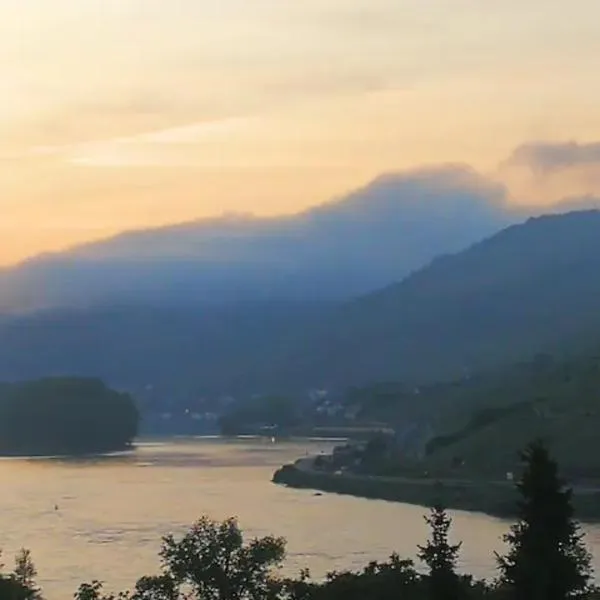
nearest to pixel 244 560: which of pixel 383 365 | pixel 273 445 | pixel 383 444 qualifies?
pixel 383 444

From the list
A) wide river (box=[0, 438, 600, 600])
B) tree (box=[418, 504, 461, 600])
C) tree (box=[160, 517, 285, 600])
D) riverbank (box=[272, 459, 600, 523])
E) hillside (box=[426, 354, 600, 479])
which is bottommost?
wide river (box=[0, 438, 600, 600])

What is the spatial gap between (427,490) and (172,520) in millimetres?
15539

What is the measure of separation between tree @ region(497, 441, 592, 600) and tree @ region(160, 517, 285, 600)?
532 centimetres

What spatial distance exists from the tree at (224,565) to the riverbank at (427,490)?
31823 millimetres

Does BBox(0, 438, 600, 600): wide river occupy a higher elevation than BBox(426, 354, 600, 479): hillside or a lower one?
lower

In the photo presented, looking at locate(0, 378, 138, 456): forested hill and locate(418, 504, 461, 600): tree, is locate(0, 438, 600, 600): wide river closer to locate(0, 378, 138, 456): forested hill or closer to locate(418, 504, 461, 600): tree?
locate(418, 504, 461, 600): tree

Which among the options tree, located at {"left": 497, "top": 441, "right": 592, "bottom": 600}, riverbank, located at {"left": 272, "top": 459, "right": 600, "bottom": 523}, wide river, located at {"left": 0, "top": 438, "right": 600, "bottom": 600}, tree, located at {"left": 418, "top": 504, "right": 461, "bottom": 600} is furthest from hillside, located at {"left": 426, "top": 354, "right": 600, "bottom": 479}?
tree, located at {"left": 418, "top": 504, "right": 461, "bottom": 600}

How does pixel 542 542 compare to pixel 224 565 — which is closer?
pixel 542 542

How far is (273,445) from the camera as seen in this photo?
4065 inches

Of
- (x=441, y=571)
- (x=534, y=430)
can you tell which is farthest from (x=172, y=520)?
(x=441, y=571)

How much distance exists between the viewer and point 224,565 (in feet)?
58.7

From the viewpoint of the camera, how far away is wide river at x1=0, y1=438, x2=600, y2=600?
3622 cm

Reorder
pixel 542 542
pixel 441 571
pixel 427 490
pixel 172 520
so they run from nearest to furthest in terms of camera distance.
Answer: pixel 441 571 < pixel 542 542 < pixel 172 520 < pixel 427 490

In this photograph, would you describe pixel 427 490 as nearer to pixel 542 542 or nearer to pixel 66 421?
pixel 542 542
